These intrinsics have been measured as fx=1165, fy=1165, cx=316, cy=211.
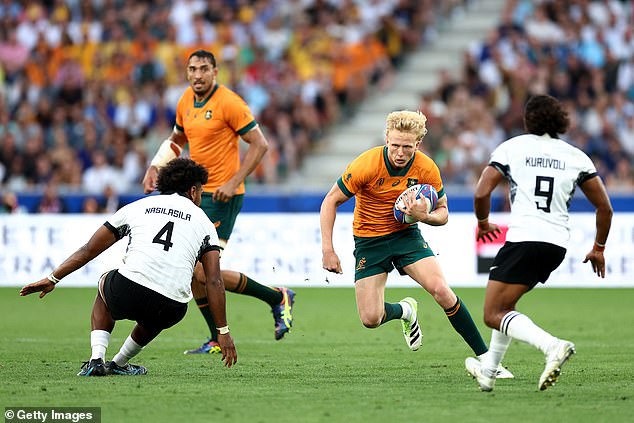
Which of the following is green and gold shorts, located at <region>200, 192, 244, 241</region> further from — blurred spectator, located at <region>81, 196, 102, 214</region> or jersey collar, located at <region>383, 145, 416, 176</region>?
blurred spectator, located at <region>81, 196, 102, 214</region>

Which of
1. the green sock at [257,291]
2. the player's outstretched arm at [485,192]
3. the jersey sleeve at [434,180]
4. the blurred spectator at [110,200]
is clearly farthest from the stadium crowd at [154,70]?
the player's outstretched arm at [485,192]

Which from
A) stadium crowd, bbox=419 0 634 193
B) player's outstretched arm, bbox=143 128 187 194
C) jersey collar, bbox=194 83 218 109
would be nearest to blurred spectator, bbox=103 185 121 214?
stadium crowd, bbox=419 0 634 193

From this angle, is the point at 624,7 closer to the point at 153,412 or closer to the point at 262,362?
the point at 262,362

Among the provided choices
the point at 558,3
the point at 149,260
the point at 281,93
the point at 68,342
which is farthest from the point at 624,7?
the point at 149,260

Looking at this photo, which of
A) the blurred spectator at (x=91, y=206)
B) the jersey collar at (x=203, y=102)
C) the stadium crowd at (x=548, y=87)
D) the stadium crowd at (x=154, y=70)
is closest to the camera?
the jersey collar at (x=203, y=102)

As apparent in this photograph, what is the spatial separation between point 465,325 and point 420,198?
1055mm

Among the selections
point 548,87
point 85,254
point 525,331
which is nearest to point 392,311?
point 525,331

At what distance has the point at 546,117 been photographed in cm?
799

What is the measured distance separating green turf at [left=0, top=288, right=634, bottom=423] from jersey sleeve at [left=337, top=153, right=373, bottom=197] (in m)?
1.44

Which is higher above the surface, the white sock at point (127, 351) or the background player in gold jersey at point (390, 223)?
the background player in gold jersey at point (390, 223)

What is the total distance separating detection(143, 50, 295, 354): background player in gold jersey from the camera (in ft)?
35.2

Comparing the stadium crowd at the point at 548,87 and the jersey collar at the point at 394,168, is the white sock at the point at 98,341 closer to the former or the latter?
the jersey collar at the point at 394,168

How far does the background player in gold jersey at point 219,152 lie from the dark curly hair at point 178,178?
195 cm

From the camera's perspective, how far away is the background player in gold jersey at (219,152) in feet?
35.2
